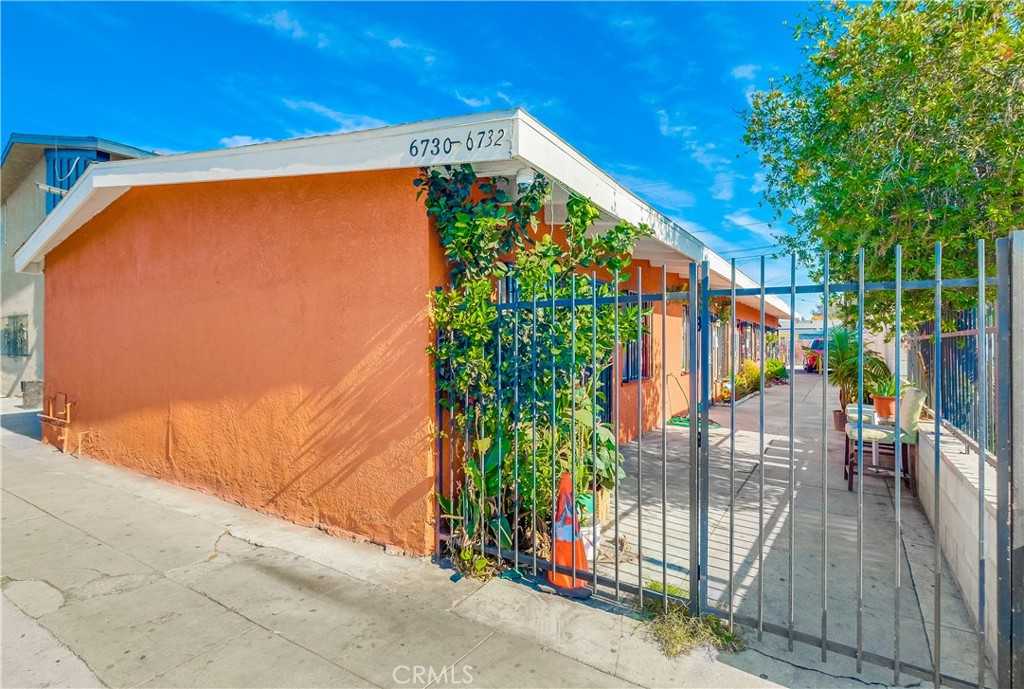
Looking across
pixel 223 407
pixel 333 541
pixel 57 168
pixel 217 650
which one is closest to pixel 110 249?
pixel 223 407

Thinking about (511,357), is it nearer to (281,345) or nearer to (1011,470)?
(281,345)

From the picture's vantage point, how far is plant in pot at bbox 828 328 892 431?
352 inches

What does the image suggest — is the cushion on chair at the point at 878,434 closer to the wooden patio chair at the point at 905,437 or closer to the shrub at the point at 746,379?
the wooden patio chair at the point at 905,437

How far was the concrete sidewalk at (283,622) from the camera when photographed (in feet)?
8.43

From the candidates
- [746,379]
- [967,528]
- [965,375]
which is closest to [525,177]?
[967,528]

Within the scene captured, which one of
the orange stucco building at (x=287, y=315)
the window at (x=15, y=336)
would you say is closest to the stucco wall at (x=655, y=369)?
the orange stucco building at (x=287, y=315)

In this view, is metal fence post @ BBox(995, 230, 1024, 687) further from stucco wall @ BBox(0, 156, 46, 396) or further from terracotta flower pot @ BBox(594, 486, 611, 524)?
stucco wall @ BBox(0, 156, 46, 396)

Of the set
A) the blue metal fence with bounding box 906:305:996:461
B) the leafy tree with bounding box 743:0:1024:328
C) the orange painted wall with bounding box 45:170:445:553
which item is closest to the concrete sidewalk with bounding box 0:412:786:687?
the orange painted wall with bounding box 45:170:445:553

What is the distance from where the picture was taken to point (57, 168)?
39.2 ft

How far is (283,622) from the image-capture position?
121 inches

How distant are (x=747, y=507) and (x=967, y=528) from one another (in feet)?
6.79

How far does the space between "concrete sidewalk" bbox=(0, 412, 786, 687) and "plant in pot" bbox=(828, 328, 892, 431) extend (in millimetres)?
7051

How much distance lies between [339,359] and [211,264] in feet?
7.35

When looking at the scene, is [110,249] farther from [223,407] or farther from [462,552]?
[462,552]
